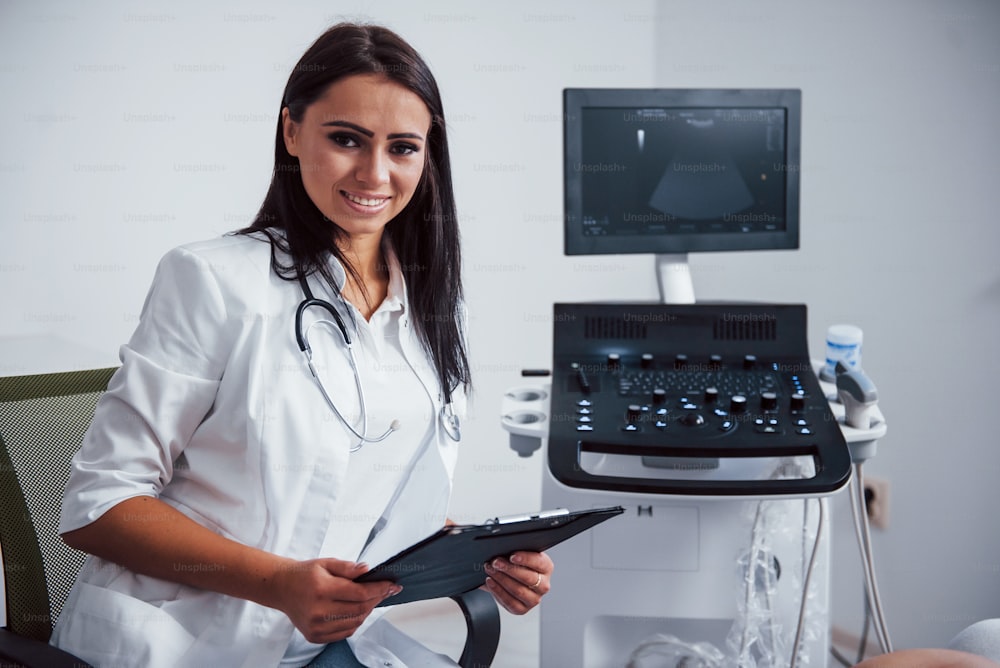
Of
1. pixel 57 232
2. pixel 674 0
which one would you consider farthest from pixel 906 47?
pixel 57 232

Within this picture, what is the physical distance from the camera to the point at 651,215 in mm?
1639

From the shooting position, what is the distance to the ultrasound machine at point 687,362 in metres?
1.58

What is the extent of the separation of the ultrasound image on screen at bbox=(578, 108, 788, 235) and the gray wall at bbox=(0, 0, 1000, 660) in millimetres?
649

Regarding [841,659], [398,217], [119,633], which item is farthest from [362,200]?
[841,659]

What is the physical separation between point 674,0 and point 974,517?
4.86ft

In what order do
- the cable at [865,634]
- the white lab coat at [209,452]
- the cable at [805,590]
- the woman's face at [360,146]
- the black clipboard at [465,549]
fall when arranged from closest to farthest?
the black clipboard at [465,549] < the white lab coat at [209,452] < the woman's face at [360,146] < the cable at [805,590] < the cable at [865,634]

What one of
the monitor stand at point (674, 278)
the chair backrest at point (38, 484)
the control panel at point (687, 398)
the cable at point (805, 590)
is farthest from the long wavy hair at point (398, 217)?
the cable at point (805, 590)

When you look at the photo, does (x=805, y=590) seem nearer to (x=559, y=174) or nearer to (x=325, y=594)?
(x=325, y=594)

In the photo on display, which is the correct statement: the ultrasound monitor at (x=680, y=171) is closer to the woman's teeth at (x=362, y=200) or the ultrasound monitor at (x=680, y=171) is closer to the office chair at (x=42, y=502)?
the woman's teeth at (x=362, y=200)

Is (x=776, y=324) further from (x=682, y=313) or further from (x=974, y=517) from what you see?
(x=974, y=517)

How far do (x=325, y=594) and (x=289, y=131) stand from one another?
620 millimetres

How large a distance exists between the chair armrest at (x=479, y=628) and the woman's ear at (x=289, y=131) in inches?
25.2

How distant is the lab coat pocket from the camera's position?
102 centimetres

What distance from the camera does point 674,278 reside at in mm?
1689
